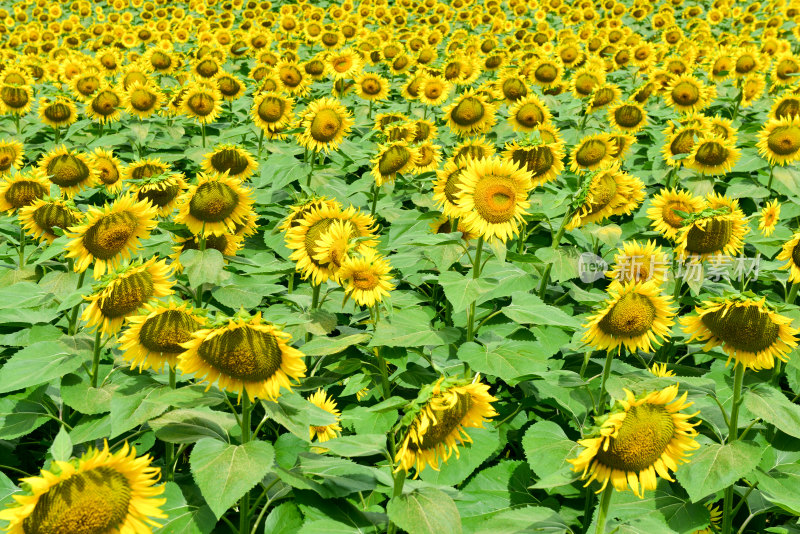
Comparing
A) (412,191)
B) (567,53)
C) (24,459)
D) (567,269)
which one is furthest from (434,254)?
(567,53)

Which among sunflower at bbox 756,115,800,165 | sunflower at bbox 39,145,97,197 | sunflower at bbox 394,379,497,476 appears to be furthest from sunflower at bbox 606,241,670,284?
sunflower at bbox 39,145,97,197

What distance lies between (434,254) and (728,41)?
32.5 ft

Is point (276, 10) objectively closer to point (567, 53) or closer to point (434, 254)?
point (567, 53)

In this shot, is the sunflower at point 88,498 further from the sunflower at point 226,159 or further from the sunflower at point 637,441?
the sunflower at point 226,159

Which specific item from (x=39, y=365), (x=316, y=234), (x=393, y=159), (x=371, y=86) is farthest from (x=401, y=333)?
(x=371, y=86)

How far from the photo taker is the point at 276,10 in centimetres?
1647

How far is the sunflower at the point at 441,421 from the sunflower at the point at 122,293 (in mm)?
1273

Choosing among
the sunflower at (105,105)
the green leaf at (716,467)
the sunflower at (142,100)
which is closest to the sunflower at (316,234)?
the green leaf at (716,467)

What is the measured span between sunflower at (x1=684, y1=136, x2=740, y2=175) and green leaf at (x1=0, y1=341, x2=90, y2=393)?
505cm

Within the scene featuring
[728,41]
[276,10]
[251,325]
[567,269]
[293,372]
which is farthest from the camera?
[276,10]

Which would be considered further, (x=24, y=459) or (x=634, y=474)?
(x=24, y=459)

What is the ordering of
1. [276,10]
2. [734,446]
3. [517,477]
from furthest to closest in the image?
[276,10], [517,477], [734,446]

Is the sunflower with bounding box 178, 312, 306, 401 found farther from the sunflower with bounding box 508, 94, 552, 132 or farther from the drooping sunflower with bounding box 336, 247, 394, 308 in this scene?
the sunflower with bounding box 508, 94, 552, 132

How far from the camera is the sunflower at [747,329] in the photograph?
2824mm
